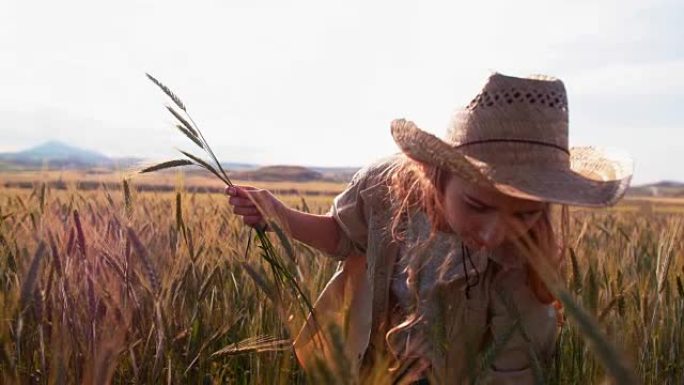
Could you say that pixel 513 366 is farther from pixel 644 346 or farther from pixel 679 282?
pixel 679 282

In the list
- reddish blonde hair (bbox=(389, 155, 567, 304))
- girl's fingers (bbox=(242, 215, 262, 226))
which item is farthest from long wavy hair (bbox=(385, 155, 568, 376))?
girl's fingers (bbox=(242, 215, 262, 226))

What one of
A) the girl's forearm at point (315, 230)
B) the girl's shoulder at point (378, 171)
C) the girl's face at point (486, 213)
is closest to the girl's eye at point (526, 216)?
the girl's face at point (486, 213)

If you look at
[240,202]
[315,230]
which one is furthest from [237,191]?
[315,230]

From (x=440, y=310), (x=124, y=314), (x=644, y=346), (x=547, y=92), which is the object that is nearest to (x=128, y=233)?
(x=124, y=314)

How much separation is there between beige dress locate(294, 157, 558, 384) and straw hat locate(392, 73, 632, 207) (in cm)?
27

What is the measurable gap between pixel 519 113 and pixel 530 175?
0.16 meters

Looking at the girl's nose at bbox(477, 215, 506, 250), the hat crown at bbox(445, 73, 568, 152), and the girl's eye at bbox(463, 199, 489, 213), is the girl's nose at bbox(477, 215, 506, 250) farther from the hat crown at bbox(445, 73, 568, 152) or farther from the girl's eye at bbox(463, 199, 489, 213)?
the hat crown at bbox(445, 73, 568, 152)

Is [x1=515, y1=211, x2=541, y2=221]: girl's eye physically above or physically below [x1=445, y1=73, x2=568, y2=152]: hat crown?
below

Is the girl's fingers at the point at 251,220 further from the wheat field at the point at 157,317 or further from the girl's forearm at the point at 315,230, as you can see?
the girl's forearm at the point at 315,230

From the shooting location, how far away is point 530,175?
141cm

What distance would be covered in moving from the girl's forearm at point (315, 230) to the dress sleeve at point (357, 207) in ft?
0.06

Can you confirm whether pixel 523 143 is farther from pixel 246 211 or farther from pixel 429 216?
pixel 246 211

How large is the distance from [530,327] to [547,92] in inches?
20.3

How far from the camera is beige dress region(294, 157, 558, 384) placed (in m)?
1.70
